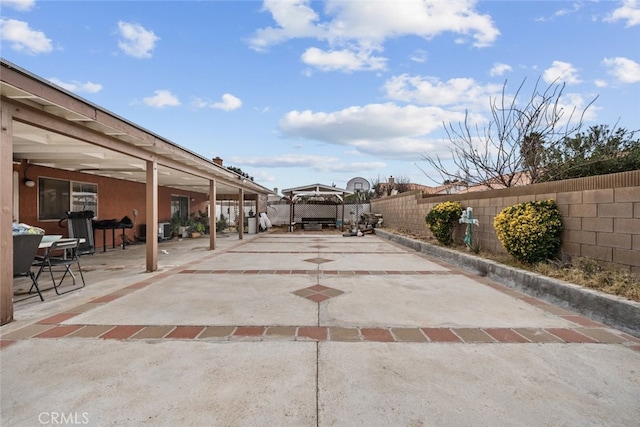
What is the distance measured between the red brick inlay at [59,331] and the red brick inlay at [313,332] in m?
2.14

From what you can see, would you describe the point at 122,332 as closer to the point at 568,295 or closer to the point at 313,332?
the point at 313,332

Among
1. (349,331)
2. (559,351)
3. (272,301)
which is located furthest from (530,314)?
(272,301)

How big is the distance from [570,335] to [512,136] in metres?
7.17

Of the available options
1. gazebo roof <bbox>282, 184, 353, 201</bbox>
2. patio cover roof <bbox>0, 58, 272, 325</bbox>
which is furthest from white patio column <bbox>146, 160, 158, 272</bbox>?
gazebo roof <bbox>282, 184, 353, 201</bbox>

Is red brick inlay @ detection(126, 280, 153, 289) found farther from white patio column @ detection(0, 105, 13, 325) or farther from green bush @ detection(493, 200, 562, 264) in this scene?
green bush @ detection(493, 200, 562, 264)

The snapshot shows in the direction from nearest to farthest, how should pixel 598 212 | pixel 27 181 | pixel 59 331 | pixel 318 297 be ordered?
pixel 59 331 < pixel 598 212 < pixel 318 297 < pixel 27 181

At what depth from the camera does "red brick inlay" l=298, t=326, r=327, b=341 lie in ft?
9.59

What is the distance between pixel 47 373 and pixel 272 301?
2.21 m

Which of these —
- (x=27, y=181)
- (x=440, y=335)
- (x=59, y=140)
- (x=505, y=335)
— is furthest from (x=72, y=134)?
(x=505, y=335)

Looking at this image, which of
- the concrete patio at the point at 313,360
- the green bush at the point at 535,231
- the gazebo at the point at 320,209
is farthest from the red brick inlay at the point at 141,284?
the gazebo at the point at 320,209

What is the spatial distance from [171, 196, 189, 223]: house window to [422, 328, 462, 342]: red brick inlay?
42.5 feet

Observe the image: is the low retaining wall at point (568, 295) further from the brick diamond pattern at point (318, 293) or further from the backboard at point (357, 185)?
the backboard at point (357, 185)

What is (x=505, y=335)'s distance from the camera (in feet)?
9.78

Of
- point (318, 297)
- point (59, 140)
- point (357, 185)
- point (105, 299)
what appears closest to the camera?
point (105, 299)
